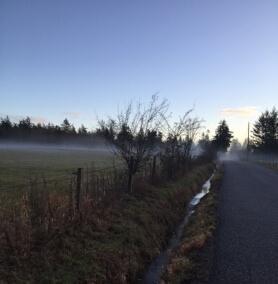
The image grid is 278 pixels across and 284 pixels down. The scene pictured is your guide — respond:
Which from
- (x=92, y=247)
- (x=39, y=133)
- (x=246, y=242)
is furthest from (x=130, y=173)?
(x=39, y=133)

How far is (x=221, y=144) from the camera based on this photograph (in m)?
105

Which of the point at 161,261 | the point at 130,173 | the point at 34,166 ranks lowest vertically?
the point at 161,261

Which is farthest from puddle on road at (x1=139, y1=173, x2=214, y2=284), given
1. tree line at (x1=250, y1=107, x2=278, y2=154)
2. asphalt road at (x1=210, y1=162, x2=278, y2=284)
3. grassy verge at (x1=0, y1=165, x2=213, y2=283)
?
tree line at (x1=250, y1=107, x2=278, y2=154)

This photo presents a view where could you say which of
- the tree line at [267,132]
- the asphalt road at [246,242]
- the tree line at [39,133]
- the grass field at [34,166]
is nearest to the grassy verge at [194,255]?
the asphalt road at [246,242]

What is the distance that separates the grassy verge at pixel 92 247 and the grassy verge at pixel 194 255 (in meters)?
0.63

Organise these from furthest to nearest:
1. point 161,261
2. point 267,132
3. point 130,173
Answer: point 267,132 → point 130,173 → point 161,261

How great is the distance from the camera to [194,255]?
8461mm

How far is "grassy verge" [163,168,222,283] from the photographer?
284 inches

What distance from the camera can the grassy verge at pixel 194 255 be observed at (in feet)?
23.6

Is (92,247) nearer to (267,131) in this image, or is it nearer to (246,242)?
(246,242)

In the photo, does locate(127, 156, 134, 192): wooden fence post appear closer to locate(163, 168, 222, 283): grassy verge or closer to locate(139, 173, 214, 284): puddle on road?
locate(139, 173, 214, 284): puddle on road

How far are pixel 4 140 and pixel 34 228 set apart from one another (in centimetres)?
12104

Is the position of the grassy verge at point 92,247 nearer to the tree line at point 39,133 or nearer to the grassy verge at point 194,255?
the grassy verge at point 194,255

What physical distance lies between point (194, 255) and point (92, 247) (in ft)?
7.11
